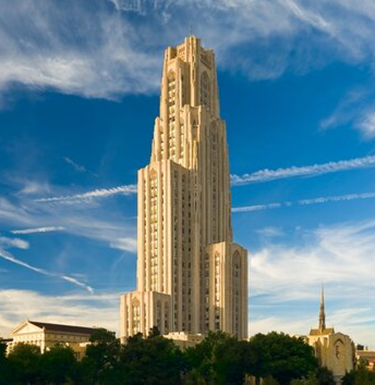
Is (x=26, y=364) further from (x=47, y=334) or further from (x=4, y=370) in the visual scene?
(x=47, y=334)

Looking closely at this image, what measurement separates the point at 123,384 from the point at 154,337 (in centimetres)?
1457

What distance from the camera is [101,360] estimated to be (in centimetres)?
13775

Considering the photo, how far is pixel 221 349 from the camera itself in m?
140

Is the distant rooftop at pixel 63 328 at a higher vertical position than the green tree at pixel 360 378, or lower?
higher

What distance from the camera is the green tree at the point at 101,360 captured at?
426ft

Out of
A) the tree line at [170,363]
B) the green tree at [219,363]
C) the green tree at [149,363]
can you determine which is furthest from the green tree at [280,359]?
the green tree at [149,363]

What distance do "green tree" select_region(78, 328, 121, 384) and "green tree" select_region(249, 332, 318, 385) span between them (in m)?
26.7

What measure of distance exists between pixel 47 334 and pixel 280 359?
213ft

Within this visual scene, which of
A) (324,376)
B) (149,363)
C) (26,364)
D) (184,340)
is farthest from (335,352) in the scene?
(26,364)

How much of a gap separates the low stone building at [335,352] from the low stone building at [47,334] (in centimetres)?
5619

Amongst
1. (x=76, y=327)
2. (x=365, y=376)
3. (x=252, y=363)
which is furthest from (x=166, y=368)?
(x=76, y=327)

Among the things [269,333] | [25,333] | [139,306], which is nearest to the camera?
[269,333]

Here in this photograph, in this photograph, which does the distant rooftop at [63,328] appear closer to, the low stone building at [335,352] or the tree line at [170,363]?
the tree line at [170,363]

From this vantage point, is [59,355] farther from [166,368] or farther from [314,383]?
[314,383]
